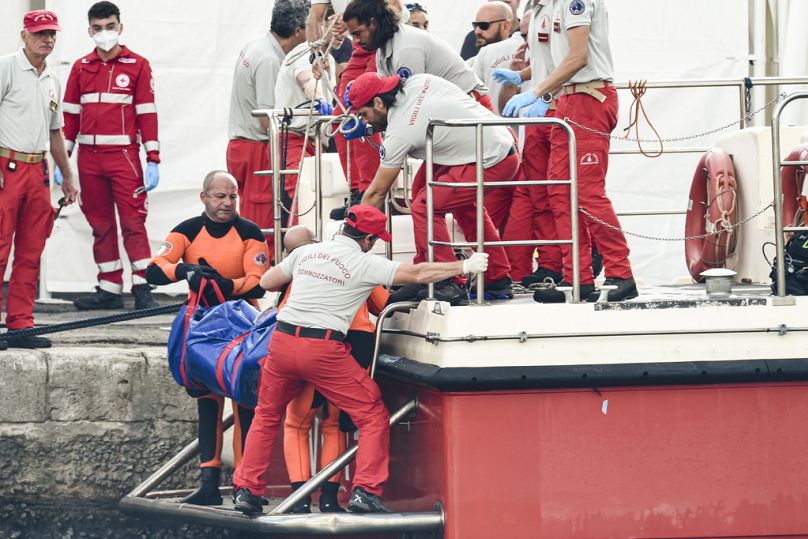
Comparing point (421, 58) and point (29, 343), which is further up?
point (421, 58)

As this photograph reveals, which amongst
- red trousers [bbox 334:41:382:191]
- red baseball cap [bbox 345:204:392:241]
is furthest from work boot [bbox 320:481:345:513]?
red trousers [bbox 334:41:382:191]

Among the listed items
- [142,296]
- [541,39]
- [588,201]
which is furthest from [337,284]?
[142,296]

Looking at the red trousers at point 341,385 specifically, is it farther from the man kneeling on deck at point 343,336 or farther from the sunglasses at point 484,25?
the sunglasses at point 484,25

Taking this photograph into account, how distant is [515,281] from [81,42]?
12.1 feet

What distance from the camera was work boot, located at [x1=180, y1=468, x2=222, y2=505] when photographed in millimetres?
6824

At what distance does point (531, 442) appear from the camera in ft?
18.6

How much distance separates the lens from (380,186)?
622 centimetres

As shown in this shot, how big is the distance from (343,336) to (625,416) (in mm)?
1194

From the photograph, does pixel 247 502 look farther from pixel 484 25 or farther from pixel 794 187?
pixel 484 25

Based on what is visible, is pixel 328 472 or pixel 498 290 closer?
pixel 328 472

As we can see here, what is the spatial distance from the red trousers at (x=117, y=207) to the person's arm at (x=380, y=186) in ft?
11.1

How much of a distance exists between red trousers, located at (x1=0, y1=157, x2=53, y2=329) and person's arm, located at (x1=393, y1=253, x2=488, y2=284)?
283cm

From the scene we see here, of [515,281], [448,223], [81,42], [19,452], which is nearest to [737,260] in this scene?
[515,281]

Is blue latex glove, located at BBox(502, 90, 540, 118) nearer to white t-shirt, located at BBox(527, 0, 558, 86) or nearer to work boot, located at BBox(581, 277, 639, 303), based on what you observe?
white t-shirt, located at BBox(527, 0, 558, 86)
